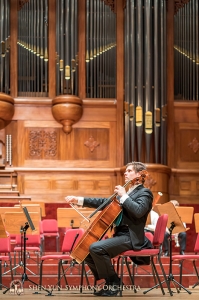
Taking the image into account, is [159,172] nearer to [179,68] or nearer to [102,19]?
[179,68]

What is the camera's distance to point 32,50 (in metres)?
12.5

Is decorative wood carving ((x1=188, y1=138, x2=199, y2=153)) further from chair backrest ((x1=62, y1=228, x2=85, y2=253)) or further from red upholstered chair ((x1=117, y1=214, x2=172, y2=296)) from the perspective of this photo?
red upholstered chair ((x1=117, y1=214, x2=172, y2=296))

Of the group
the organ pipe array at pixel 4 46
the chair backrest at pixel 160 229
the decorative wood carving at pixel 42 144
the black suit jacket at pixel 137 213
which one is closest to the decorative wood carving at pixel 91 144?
the decorative wood carving at pixel 42 144

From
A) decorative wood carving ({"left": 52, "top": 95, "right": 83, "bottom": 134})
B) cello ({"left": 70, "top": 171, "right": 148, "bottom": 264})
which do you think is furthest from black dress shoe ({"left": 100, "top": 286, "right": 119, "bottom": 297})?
decorative wood carving ({"left": 52, "top": 95, "right": 83, "bottom": 134})

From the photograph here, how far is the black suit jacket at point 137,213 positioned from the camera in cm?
616

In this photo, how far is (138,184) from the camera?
6516mm

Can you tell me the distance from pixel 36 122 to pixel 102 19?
95.9 inches

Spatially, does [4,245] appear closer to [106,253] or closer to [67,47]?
[106,253]

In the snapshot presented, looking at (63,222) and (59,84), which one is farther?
(59,84)

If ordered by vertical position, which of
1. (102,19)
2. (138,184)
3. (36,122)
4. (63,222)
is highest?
(102,19)

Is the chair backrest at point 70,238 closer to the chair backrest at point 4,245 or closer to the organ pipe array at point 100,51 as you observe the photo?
the chair backrest at point 4,245

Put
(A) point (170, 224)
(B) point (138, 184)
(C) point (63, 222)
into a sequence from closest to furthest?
(B) point (138, 184), (A) point (170, 224), (C) point (63, 222)

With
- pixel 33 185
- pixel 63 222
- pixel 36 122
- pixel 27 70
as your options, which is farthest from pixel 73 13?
pixel 63 222

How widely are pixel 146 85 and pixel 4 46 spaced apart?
2.80 meters
